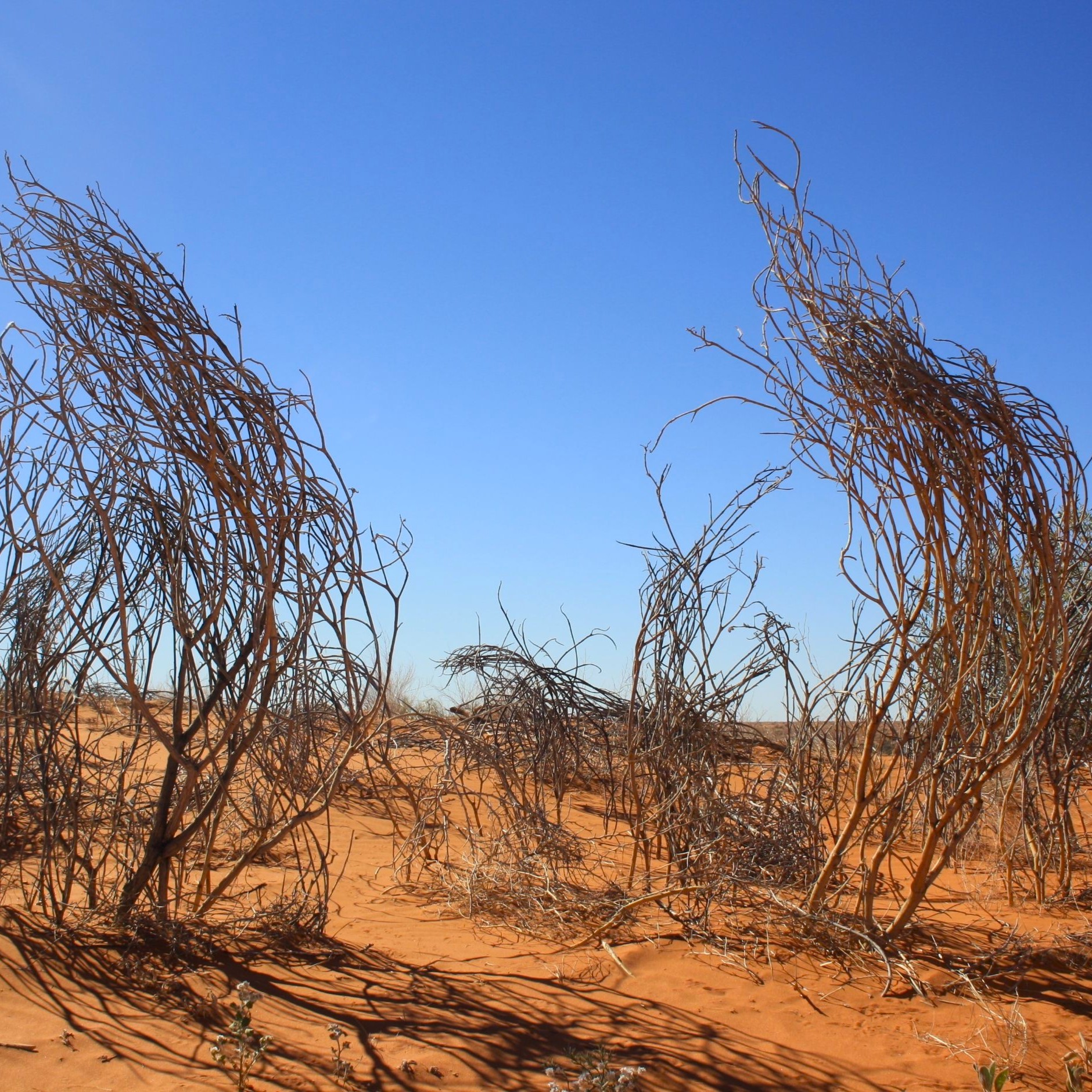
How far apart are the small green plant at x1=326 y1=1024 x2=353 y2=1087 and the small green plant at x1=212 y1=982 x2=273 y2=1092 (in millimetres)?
246

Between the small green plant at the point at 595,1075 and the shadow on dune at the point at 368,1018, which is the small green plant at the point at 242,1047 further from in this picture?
the small green plant at the point at 595,1075

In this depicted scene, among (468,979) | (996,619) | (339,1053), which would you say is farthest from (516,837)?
(996,619)

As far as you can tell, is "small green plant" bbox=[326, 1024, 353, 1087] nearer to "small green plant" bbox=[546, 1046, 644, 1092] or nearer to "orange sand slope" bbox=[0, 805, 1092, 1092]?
"orange sand slope" bbox=[0, 805, 1092, 1092]

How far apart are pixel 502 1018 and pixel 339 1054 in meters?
0.88

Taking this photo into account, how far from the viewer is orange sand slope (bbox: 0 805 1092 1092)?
12.1 ft

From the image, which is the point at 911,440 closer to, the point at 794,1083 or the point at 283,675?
the point at 794,1083

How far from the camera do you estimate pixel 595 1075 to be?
3.36 meters

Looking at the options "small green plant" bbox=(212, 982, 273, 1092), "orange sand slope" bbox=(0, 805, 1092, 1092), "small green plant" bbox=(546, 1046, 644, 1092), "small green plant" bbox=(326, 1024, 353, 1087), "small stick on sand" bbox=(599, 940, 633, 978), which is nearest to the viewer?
"small green plant" bbox=(546, 1046, 644, 1092)

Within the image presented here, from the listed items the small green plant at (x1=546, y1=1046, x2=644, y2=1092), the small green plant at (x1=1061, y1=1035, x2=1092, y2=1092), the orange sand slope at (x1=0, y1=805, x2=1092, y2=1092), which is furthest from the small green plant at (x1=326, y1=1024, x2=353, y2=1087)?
the small green plant at (x1=1061, y1=1035, x2=1092, y2=1092)

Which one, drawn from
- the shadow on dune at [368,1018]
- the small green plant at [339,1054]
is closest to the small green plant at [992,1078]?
the shadow on dune at [368,1018]

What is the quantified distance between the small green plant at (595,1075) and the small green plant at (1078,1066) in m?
1.65

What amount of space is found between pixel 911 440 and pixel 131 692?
393 centimetres

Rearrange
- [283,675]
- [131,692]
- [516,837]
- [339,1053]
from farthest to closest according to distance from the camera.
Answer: [516,837] → [283,675] → [131,692] → [339,1053]

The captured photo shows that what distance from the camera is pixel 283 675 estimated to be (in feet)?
18.5
